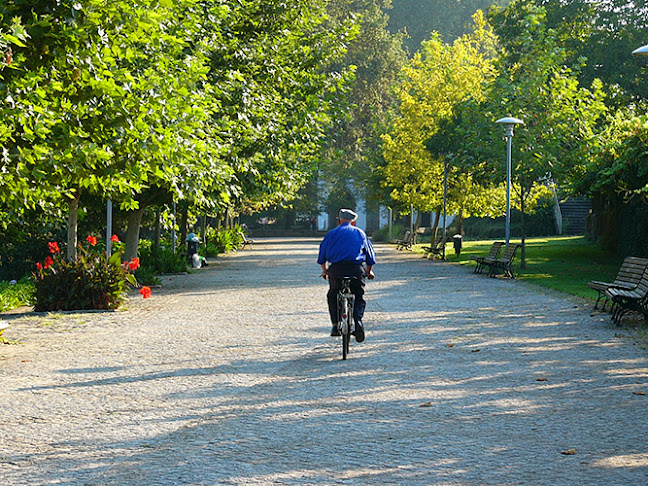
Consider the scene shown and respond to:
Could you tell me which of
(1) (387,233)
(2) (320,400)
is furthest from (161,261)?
(1) (387,233)

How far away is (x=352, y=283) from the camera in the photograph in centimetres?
1153

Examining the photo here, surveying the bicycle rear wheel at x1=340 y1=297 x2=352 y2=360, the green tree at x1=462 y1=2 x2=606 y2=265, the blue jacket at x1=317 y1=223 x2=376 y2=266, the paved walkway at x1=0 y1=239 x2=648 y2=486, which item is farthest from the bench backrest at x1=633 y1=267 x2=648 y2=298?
the green tree at x1=462 y1=2 x2=606 y2=265

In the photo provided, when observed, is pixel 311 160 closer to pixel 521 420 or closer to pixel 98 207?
pixel 98 207

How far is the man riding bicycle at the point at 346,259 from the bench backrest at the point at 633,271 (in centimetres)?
661

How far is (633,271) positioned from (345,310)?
25.0 ft

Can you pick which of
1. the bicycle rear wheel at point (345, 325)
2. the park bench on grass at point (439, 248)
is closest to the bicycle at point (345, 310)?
the bicycle rear wheel at point (345, 325)

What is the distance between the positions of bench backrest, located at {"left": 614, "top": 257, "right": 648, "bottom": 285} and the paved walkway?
1.13 m

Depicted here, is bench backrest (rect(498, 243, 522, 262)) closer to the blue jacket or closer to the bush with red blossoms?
the bush with red blossoms

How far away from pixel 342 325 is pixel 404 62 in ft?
196

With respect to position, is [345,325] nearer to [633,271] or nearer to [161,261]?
[633,271]

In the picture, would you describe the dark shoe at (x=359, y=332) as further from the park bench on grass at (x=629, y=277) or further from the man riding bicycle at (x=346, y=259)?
the park bench on grass at (x=629, y=277)

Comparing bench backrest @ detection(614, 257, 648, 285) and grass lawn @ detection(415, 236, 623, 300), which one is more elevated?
bench backrest @ detection(614, 257, 648, 285)

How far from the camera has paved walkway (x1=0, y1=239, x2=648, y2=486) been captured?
6164 millimetres

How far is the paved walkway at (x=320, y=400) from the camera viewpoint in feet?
20.2
